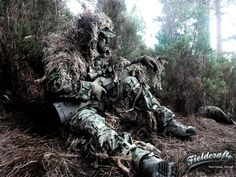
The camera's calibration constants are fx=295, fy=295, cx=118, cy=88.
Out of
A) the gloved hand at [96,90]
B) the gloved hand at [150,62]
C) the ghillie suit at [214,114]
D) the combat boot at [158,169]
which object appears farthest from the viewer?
the ghillie suit at [214,114]

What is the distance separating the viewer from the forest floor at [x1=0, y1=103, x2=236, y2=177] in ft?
5.91

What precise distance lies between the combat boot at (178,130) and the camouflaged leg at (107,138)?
0.85m

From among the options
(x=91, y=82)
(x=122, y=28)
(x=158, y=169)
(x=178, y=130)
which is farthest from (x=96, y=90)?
(x=122, y=28)

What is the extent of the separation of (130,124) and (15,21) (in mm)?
1465

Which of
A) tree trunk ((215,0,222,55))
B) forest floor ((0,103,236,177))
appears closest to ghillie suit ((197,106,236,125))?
forest floor ((0,103,236,177))

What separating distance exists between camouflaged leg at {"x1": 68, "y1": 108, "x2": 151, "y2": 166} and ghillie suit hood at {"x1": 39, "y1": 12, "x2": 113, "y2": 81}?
0.52 meters

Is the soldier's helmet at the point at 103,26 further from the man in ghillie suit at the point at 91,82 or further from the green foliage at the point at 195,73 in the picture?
the green foliage at the point at 195,73

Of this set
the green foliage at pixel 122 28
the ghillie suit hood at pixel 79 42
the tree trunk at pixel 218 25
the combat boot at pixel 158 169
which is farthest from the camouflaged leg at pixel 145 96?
the tree trunk at pixel 218 25

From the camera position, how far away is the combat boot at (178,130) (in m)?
2.71

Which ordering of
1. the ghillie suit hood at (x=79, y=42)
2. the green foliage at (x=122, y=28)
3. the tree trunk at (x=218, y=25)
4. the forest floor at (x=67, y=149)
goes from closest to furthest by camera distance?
1. the forest floor at (x=67, y=149)
2. the ghillie suit hood at (x=79, y=42)
3. the green foliage at (x=122, y=28)
4. the tree trunk at (x=218, y=25)

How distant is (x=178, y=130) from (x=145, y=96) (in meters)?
0.44

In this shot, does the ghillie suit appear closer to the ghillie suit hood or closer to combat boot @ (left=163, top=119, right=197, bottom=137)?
combat boot @ (left=163, top=119, right=197, bottom=137)

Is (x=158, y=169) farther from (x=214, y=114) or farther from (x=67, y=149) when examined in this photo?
Result: (x=214, y=114)

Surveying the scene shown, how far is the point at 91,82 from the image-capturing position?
2.56m
